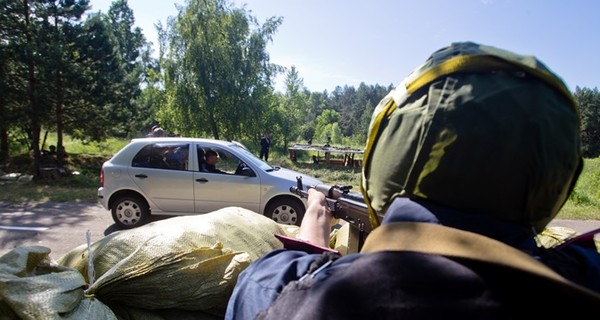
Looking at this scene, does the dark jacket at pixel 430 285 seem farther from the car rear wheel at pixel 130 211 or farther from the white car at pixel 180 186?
the car rear wheel at pixel 130 211

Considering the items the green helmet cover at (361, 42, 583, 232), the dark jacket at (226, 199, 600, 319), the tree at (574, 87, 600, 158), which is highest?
the tree at (574, 87, 600, 158)

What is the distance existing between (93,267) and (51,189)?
415 inches

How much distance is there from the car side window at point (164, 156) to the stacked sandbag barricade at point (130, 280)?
456cm

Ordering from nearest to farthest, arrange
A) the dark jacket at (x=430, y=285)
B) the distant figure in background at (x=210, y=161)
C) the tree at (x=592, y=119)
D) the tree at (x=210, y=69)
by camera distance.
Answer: the dark jacket at (x=430, y=285) → the distant figure in background at (x=210, y=161) → the tree at (x=210, y=69) → the tree at (x=592, y=119)

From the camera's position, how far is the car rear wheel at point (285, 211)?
6.77 m

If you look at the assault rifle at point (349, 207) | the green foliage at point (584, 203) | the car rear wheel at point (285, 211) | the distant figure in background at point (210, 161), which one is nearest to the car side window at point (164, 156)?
the distant figure in background at point (210, 161)

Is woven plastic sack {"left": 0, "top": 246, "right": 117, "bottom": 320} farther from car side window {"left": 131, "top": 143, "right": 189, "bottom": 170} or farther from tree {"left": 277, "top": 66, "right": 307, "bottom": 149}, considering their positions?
tree {"left": 277, "top": 66, "right": 307, "bottom": 149}

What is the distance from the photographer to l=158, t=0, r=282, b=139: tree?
1948 centimetres

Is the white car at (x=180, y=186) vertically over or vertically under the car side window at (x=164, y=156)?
under

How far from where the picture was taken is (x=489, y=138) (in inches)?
30.6

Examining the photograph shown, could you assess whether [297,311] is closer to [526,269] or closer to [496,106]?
[526,269]

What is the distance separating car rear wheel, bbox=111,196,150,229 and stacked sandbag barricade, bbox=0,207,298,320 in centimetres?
463

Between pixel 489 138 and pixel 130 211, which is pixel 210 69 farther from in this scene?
pixel 489 138

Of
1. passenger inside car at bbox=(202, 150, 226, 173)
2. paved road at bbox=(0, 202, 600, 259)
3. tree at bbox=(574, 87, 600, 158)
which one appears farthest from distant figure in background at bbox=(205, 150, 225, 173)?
tree at bbox=(574, 87, 600, 158)
